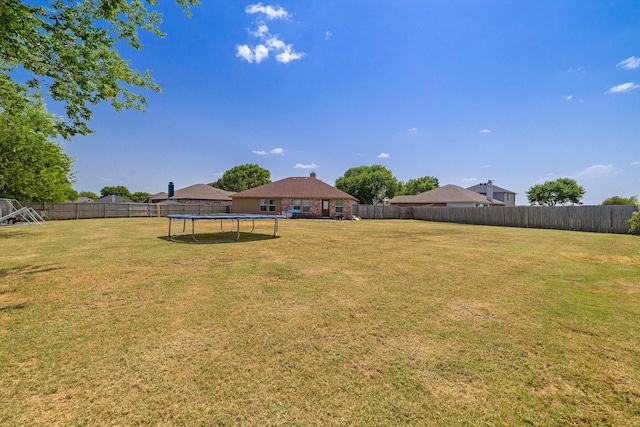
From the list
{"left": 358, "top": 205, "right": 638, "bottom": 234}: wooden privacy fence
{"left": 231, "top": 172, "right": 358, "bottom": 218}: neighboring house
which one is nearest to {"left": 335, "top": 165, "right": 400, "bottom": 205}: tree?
{"left": 358, "top": 205, "right": 638, "bottom": 234}: wooden privacy fence

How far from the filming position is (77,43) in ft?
20.4

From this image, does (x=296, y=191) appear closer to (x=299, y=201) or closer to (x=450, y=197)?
(x=299, y=201)

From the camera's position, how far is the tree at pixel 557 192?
54.8 meters

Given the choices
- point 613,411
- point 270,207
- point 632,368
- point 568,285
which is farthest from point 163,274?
point 270,207

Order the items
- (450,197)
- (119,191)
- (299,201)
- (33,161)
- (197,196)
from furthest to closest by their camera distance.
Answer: (119,191) → (197,196) → (450,197) → (299,201) → (33,161)

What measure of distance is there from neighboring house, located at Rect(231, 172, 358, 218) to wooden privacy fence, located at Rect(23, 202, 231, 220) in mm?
5024

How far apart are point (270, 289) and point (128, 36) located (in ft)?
22.9

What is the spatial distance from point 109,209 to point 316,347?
32687 millimetres

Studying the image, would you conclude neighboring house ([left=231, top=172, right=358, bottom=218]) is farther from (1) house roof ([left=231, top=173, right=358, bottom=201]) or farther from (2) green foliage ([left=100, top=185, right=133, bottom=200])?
(2) green foliage ([left=100, top=185, right=133, bottom=200])

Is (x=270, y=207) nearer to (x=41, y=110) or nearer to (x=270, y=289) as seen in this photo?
(x=41, y=110)

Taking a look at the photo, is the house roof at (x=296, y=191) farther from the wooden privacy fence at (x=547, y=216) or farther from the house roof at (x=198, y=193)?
the house roof at (x=198, y=193)

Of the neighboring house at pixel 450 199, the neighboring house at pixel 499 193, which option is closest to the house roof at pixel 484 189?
the neighboring house at pixel 499 193

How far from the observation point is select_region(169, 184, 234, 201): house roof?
149 feet

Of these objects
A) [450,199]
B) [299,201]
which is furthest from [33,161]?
[450,199]
